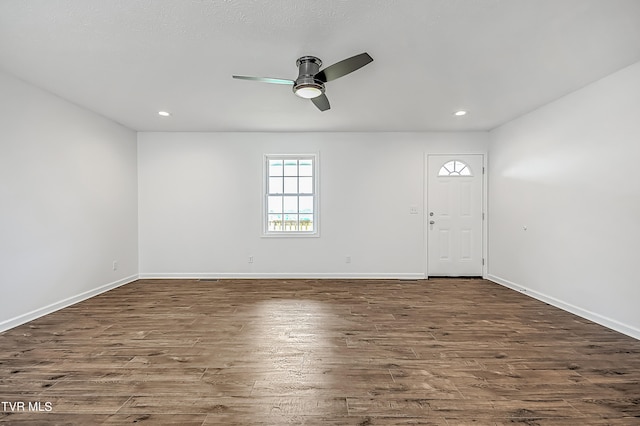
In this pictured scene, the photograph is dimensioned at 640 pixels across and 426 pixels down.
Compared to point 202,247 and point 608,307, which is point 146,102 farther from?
point 608,307

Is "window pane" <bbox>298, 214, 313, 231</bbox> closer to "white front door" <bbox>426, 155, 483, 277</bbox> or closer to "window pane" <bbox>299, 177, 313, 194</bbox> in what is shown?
"window pane" <bbox>299, 177, 313, 194</bbox>

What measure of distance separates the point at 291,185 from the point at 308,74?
2.82 meters

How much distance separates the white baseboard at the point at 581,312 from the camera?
2.72 metres

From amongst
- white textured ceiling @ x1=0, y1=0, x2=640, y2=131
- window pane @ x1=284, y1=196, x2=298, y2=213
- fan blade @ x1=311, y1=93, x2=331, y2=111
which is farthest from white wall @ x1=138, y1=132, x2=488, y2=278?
fan blade @ x1=311, y1=93, x2=331, y2=111

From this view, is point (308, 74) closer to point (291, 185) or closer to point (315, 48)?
point (315, 48)

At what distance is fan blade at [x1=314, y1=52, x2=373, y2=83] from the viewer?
2109mm

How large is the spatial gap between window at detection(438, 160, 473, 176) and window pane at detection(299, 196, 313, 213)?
8.01 feet

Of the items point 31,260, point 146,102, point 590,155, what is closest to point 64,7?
point 146,102

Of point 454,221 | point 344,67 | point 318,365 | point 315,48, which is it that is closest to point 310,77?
point 315,48

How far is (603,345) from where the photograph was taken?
2521mm

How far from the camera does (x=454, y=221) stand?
5.07 meters

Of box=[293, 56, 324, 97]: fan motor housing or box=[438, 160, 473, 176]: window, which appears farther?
box=[438, 160, 473, 176]: window

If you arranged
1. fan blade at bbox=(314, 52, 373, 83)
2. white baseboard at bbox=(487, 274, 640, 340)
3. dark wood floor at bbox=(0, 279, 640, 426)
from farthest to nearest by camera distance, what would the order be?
white baseboard at bbox=(487, 274, 640, 340)
fan blade at bbox=(314, 52, 373, 83)
dark wood floor at bbox=(0, 279, 640, 426)

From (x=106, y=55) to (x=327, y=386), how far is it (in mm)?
3269
